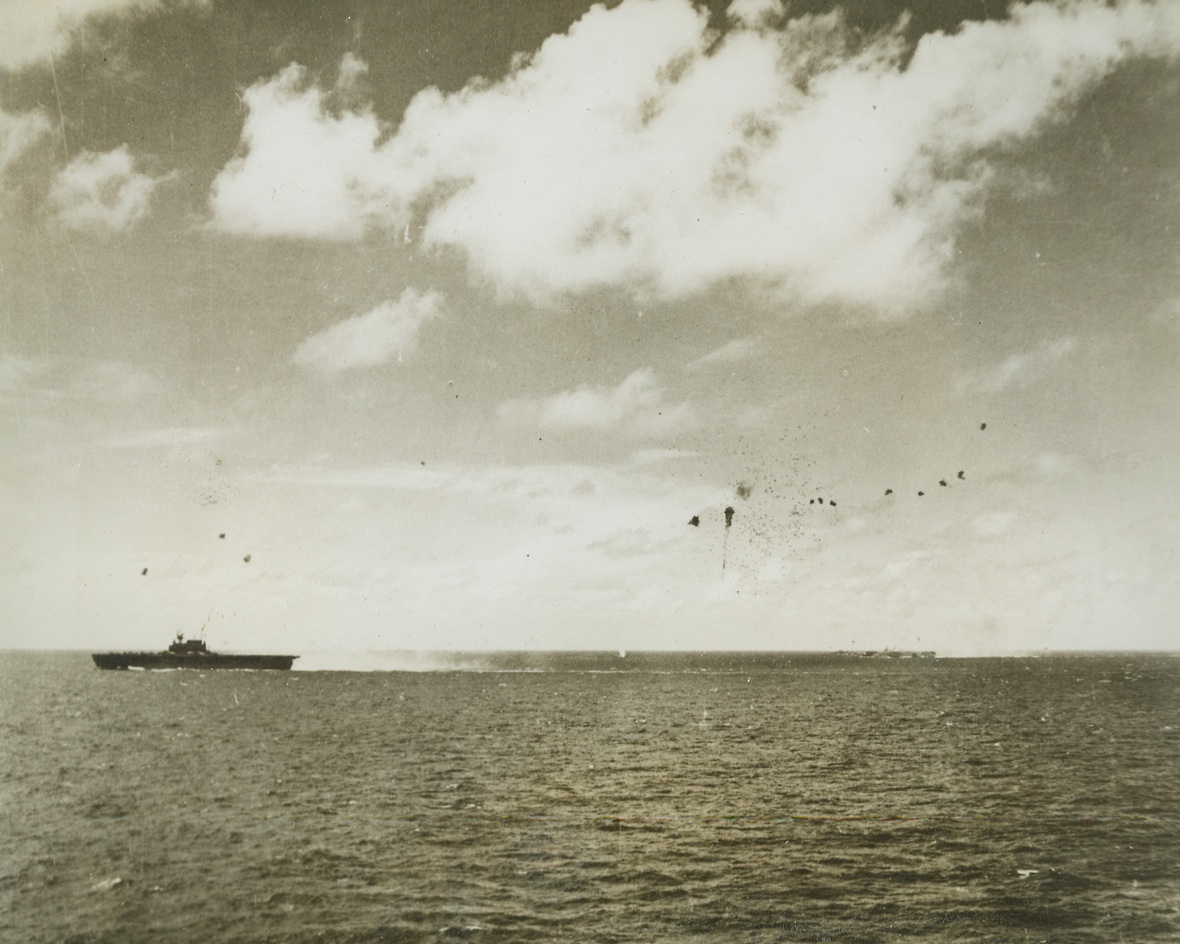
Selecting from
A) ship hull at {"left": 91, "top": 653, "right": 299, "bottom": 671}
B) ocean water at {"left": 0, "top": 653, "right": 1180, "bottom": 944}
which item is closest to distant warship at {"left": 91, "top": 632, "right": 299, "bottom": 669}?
ship hull at {"left": 91, "top": 653, "right": 299, "bottom": 671}

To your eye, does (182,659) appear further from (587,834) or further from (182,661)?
(587,834)

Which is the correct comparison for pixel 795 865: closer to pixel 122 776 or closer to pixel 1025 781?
pixel 1025 781

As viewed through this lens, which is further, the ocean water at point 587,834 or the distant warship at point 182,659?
the distant warship at point 182,659

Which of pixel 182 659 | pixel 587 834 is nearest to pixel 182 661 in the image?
pixel 182 659

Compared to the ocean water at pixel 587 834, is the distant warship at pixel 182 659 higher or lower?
lower

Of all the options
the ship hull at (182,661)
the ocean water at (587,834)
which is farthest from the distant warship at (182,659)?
the ocean water at (587,834)

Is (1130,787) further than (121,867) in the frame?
Yes

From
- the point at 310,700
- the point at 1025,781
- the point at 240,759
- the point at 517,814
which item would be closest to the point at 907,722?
the point at 1025,781

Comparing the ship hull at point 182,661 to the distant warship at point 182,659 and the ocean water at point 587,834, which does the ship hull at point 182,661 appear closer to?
the distant warship at point 182,659
